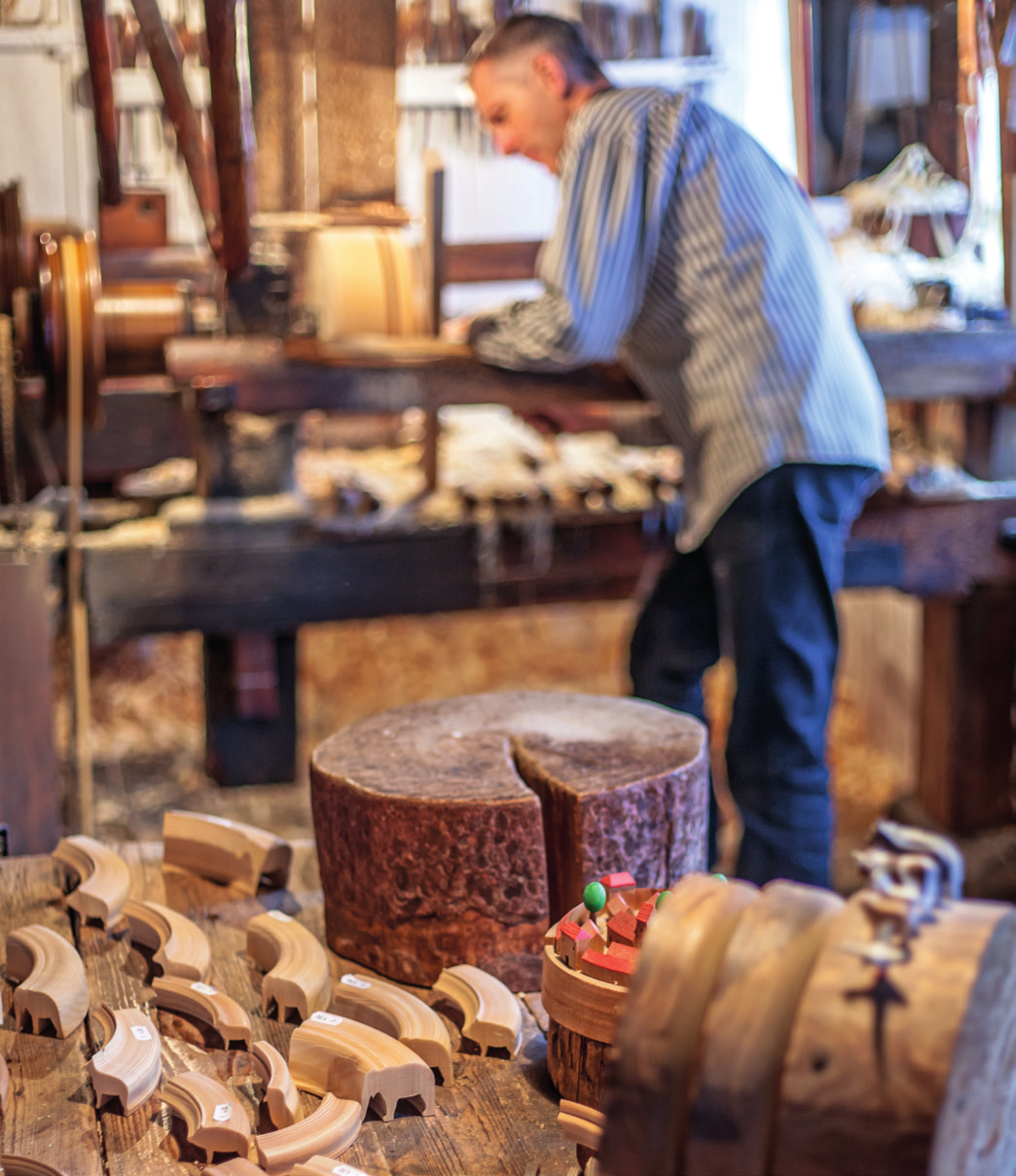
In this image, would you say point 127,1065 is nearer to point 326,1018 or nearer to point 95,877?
point 326,1018

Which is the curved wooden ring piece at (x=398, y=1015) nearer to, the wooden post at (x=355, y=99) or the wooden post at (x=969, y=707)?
the wooden post at (x=355, y=99)

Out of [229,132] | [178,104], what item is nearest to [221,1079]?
[229,132]

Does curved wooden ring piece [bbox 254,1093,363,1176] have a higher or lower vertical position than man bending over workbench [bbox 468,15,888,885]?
lower

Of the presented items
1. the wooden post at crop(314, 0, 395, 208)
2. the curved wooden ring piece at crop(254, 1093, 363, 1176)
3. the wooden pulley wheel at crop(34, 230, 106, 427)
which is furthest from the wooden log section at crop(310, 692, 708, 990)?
the wooden post at crop(314, 0, 395, 208)

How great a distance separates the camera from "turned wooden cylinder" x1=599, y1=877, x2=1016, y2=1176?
0.73 metres

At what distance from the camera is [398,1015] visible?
1.26m

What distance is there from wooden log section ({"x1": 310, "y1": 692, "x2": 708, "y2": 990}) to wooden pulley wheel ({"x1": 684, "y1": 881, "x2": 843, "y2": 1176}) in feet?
2.01

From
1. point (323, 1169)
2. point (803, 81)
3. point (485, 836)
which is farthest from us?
point (803, 81)

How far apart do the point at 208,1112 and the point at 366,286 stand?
2105 millimetres

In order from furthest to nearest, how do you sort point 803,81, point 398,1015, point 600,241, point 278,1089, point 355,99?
1. point 803,81
2. point 355,99
3. point 600,241
4. point 398,1015
5. point 278,1089

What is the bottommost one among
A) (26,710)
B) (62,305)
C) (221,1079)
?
(221,1079)

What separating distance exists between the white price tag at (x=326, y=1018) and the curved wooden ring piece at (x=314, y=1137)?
8 cm

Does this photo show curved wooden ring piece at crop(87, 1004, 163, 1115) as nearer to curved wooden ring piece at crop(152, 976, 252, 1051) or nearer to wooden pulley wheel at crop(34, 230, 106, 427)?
curved wooden ring piece at crop(152, 976, 252, 1051)

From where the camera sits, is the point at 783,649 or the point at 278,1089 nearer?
the point at 278,1089
